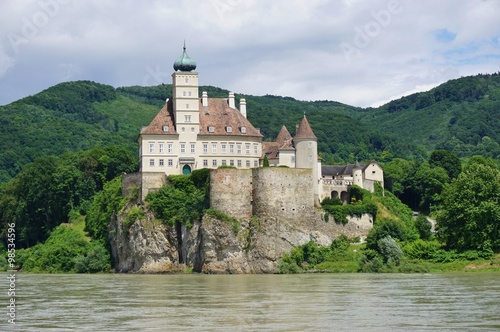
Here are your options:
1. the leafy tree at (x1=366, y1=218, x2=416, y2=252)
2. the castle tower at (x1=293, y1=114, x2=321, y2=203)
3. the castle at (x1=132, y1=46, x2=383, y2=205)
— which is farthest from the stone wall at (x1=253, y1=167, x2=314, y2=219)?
the leafy tree at (x1=366, y1=218, x2=416, y2=252)

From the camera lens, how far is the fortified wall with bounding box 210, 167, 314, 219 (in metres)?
71.1

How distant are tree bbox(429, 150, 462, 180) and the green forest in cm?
10

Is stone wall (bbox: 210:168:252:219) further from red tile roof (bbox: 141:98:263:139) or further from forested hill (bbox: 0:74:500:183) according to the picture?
forested hill (bbox: 0:74:500:183)

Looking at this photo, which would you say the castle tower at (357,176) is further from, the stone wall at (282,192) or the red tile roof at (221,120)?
the stone wall at (282,192)

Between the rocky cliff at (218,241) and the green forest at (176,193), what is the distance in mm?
1206

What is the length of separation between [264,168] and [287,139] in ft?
22.2

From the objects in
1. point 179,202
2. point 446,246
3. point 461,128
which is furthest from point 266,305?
point 461,128

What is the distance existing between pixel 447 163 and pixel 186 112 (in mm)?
30428

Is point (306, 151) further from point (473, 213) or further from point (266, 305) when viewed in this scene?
point (266, 305)

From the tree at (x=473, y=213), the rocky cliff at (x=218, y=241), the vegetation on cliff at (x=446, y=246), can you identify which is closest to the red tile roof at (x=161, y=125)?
the rocky cliff at (x=218, y=241)

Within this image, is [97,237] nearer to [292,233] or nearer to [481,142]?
[292,233]

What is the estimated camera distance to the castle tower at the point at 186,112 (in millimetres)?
78312

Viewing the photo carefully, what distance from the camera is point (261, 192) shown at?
71.4m

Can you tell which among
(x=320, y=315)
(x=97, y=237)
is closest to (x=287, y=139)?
(x=97, y=237)
